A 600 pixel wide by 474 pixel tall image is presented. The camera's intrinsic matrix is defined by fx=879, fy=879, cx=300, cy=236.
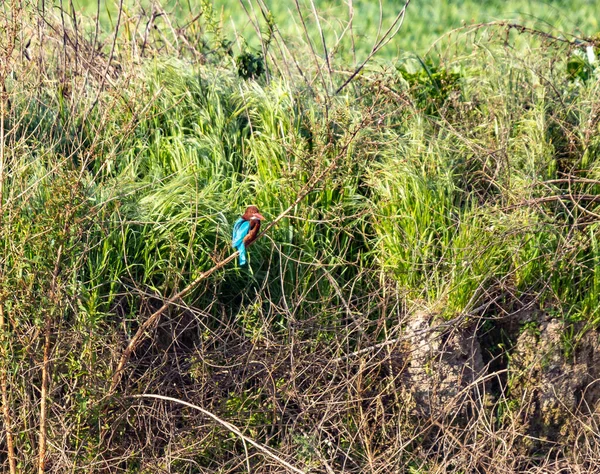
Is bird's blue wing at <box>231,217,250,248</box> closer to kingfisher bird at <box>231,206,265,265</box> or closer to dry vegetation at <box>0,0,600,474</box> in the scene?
kingfisher bird at <box>231,206,265,265</box>

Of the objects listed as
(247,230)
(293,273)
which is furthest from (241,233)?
(293,273)

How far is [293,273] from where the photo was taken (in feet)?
15.4

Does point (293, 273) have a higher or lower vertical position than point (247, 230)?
lower

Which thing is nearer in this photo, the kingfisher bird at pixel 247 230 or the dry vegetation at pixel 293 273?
the kingfisher bird at pixel 247 230

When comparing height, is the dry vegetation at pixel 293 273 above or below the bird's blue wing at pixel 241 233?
below

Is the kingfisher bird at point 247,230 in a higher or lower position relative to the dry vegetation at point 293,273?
higher

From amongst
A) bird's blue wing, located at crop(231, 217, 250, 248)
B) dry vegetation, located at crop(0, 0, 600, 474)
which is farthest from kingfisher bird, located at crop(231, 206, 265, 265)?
dry vegetation, located at crop(0, 0, 600, 474)

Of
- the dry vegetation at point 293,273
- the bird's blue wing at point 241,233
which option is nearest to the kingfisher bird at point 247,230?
the bird's blue wing at point 241,233

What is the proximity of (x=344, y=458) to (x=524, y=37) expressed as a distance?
3.26m

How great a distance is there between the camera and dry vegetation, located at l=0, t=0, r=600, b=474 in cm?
405

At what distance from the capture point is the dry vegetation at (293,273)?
13.3 ft

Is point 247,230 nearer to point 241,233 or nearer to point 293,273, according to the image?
point 241,233

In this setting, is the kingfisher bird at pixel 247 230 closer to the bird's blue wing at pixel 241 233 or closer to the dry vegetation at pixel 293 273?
the bird's blue wing at pixel 241 233

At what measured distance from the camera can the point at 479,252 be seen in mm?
4605
